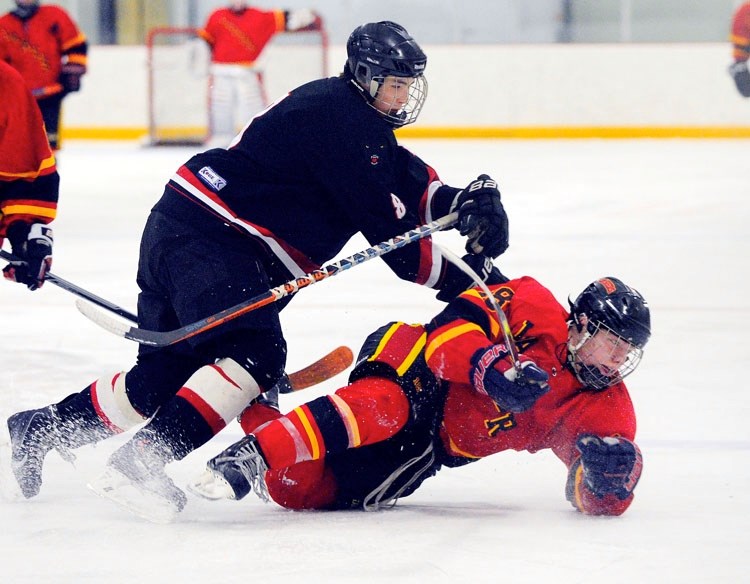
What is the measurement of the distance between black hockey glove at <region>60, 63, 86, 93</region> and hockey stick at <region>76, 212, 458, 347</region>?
503 cm

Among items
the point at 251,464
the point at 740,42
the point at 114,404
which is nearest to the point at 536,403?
the point at 251,464

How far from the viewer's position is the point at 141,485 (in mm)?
2164

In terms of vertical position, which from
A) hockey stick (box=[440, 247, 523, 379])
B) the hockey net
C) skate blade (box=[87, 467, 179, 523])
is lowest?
the hockey net

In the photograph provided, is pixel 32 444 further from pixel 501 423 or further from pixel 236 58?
pixel 236 58

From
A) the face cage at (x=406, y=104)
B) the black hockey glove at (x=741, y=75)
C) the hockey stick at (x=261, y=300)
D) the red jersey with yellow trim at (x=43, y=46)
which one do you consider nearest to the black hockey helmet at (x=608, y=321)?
the hockey stick at (x=261, y=300)

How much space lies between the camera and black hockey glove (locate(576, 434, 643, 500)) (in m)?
2.07

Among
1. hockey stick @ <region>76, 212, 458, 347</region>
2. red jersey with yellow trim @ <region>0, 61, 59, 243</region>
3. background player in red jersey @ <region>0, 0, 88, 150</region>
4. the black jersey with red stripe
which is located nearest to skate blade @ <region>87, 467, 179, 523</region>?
hockey stick @ <region>76, 212, 458, 347</region>

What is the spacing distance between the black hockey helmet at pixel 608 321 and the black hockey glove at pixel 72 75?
5555 mm

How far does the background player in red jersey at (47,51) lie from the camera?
7.23 meters

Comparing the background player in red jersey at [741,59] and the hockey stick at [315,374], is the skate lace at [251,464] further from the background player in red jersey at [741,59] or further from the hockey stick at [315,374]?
the background player in red jersey at [741,59]

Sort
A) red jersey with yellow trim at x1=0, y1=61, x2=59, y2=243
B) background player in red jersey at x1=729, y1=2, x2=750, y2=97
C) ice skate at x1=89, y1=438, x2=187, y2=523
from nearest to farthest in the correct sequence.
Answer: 1. ice skate at x1=89, y1=438, x2=187, y2=523
2. red jersey with yellow trim at x1=0, y1=61, x2=59, y2=243
3. background player in red jersey at x1=729, y1=2, x2=750, y2=97

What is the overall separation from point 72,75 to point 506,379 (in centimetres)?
571

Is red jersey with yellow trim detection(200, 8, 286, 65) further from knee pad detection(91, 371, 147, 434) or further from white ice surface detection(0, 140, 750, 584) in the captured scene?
knee pad detection(91, 371, 147, 434)

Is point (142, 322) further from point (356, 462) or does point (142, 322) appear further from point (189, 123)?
point (189, 123)
